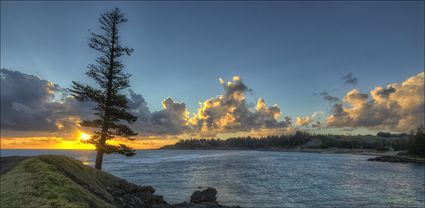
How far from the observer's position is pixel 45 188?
76.3ft

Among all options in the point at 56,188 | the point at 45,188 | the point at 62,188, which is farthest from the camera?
the point at 62,188

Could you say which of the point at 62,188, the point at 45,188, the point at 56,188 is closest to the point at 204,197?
the point at 62,188

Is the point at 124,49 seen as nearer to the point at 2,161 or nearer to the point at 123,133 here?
the point at 123,133

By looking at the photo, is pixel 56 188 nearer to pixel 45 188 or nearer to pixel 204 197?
pixel 45 188

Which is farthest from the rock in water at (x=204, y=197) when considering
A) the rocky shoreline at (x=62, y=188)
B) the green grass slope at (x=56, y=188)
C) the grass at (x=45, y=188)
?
the grass at (x=45, y=188)

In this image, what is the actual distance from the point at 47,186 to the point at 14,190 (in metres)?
1.89

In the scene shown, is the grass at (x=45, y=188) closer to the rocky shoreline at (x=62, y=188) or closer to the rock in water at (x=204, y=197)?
the rocky shoreline at (x=62, y=188)

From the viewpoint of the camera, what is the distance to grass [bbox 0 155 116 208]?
70.0ft

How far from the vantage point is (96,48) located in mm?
46875

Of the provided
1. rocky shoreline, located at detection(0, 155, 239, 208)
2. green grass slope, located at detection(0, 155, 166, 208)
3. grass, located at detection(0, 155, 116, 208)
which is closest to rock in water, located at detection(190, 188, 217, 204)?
rocky shoreline, located at detection(0, 155, 239, 208)

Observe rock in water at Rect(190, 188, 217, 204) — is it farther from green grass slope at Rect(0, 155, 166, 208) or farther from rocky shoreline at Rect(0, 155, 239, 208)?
green grass slope at Rect(0, 155, 166, 208)

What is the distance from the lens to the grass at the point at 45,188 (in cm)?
2133

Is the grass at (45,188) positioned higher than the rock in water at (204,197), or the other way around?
the grass at (45,188)

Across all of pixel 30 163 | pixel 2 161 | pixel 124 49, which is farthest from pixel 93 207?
pixel 124 49
